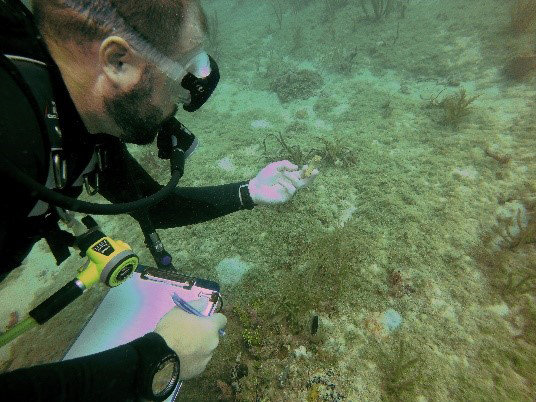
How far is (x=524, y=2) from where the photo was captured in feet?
21.4

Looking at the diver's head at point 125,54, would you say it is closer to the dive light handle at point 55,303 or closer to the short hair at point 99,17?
the short hair at point 99,17

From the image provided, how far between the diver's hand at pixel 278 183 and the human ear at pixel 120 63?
138 centimetres

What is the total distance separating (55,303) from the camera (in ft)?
5.39

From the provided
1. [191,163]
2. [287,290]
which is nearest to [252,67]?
[191,163]

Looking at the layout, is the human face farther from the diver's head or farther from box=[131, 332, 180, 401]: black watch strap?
box=[131, 332, 180, 401]: black watch strap

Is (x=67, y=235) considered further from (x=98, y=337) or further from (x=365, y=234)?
(x=365, y=234)

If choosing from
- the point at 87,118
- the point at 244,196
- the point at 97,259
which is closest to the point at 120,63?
the point at 87,118

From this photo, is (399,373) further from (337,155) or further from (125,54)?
(337,155)

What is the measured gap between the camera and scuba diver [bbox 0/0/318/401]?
1099 mm

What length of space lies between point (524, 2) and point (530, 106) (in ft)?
12.4

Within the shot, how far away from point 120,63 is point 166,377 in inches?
63.5

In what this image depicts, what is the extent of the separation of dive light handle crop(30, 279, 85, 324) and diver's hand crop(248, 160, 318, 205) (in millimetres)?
1481

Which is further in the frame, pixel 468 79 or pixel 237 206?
pixel 468 79

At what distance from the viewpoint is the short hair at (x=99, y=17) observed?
131 centimetres
